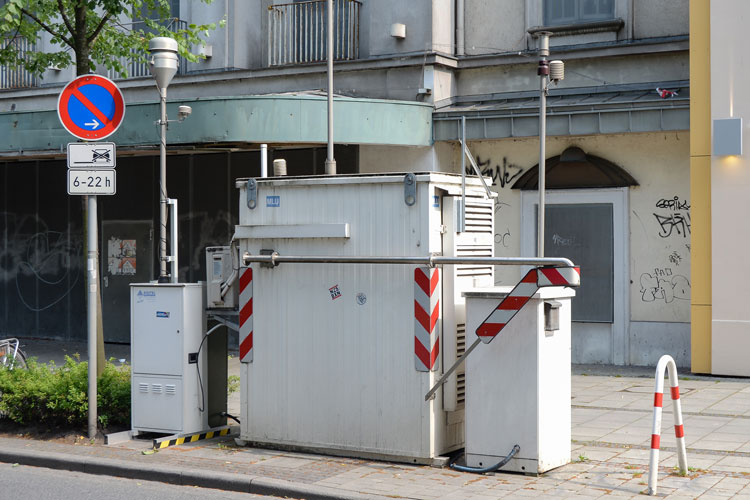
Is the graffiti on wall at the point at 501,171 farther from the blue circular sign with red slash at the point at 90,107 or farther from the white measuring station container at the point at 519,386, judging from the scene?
the white measuring station container at the point at 519,386

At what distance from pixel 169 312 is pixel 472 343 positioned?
3.00 metres

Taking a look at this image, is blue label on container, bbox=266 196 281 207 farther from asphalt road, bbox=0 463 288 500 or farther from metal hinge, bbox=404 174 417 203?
asphalt road, bbox=0 463 288 500

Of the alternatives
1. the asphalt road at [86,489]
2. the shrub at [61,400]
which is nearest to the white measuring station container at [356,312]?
the asphalt road at [86,489]

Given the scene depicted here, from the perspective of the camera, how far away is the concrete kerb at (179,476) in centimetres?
786

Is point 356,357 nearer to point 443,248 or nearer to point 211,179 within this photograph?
point 443,248

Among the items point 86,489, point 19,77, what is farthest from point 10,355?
point 19,77

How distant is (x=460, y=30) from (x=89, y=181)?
30.7 feet

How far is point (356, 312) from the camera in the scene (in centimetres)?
891

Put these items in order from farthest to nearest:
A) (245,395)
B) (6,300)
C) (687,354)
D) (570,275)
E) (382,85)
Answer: (6,300), (382,85), (687,354), (245,395), (570,275)

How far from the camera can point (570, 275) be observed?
7.90 meters

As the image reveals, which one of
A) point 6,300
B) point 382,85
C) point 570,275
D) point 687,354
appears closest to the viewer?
point 570,275

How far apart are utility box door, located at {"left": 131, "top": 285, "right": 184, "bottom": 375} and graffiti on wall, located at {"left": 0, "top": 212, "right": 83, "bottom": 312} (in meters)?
11.1

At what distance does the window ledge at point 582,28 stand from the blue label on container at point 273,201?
8941mm

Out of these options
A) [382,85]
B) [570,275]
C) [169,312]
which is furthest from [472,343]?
[382,85]
